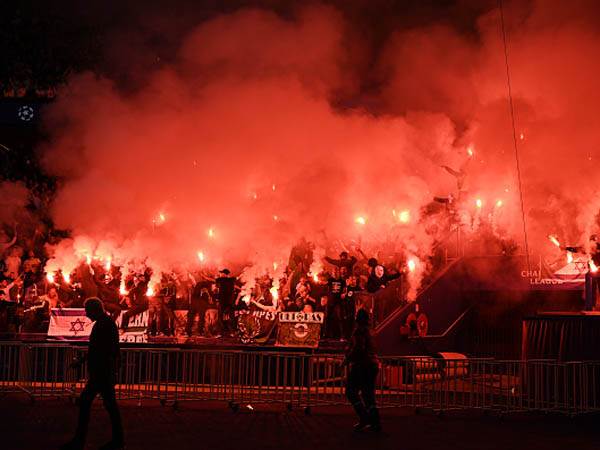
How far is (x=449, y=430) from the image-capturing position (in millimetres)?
8883

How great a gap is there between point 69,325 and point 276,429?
7.21 metres

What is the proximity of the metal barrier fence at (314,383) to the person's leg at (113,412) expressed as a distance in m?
3.15

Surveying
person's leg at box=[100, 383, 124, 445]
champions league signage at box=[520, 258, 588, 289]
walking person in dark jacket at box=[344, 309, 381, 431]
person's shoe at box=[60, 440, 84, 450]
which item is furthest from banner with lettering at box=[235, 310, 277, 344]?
person's shoe at box=[60, 440, 84, 450]

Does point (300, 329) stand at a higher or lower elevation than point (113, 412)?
higher

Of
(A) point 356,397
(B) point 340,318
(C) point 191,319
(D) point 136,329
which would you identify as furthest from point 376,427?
(C) point 191,319

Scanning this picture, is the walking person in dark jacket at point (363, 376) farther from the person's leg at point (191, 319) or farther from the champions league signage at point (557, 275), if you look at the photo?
the champions league signage at point (557, 275)

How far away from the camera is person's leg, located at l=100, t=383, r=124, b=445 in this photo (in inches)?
278

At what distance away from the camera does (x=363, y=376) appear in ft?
28.3

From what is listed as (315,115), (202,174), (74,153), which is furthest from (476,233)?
(74,153)

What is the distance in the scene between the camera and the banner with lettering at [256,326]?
48.2 feet

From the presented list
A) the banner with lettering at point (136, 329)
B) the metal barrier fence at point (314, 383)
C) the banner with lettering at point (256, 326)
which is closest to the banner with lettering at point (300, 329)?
the banner with lettering at point (256, 326)

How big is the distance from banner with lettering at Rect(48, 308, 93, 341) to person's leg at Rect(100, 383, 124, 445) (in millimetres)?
7813

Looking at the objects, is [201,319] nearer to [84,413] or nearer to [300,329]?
[300,329]

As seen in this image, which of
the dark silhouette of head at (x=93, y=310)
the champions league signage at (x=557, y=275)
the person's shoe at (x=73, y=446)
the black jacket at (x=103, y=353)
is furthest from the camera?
the champions league signage at (x=557, y=275)
